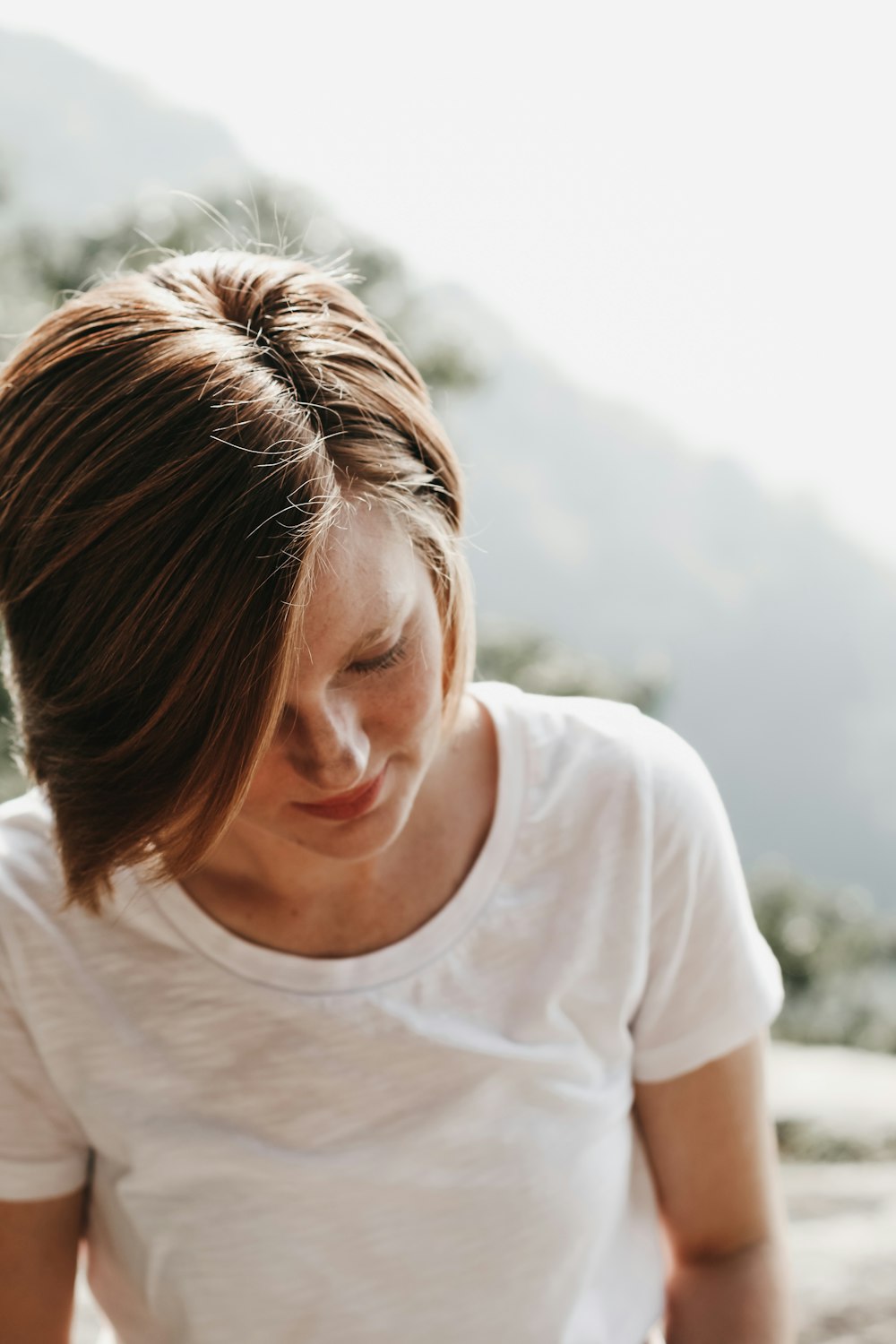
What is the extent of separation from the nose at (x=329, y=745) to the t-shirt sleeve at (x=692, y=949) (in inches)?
11.3

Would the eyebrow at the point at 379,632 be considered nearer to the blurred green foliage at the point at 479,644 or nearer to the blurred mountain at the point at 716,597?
the blurred green foliage at the point at 479,644

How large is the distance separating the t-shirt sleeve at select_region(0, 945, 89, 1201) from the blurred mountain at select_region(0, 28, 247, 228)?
295 cm

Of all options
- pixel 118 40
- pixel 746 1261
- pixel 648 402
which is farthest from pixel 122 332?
pixel 648 402

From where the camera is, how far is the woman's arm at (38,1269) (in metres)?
0.96

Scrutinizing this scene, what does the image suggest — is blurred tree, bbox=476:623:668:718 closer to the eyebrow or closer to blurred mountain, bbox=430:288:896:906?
blurred mountain, bbox=430:288:896:906

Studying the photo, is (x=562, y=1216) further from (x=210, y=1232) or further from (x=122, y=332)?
(x=122, y=332)

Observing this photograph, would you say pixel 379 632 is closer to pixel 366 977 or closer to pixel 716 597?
pixel 366 977

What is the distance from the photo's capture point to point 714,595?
429 cm

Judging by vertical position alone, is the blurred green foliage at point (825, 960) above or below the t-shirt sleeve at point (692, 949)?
below

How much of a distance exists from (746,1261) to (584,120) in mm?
2806

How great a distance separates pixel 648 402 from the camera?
4.19 m

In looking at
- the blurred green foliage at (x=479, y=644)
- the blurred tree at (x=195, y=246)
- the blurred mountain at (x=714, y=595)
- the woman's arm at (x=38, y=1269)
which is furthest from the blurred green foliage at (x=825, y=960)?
the woman's arm at (x=38, y=1269)

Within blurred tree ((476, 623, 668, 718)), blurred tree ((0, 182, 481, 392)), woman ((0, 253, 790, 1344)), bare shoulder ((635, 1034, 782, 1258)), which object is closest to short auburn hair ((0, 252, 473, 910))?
woman ((0, 253, 790, 1344))

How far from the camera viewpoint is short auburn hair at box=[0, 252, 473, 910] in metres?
0.74
